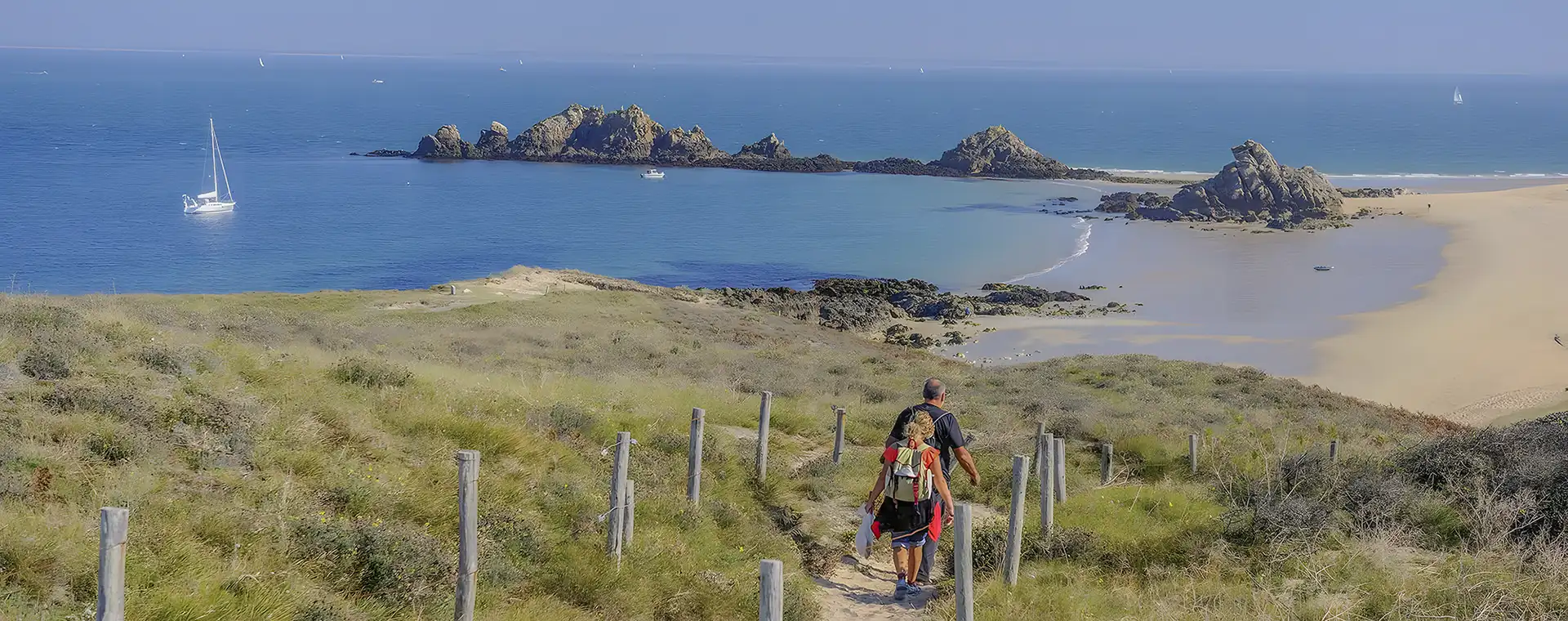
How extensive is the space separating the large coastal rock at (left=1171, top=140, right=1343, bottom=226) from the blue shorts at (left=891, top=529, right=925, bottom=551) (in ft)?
194

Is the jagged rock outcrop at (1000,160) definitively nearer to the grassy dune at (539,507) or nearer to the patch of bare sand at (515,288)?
the patch of bare sand at (515,288)

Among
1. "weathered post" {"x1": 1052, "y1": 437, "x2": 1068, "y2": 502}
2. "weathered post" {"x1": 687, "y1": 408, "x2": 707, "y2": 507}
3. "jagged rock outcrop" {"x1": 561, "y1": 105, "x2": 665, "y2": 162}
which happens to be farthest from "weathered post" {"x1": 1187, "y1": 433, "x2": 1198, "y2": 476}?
"jagged rock outcrop" {"x1": 561, "y1": 105, "x2": 665, "y2": 162}

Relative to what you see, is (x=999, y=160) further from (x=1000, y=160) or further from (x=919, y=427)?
(x=919, y=427)

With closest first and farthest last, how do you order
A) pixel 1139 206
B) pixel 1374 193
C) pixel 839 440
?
pixel 839 440, pixel 1139 206, pixel 1374 193

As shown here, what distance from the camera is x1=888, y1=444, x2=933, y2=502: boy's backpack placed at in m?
7.66

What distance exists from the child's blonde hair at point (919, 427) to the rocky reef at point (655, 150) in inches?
3195

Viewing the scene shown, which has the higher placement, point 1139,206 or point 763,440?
point 1139,206

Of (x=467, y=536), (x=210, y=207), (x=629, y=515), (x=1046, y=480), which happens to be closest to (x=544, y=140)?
(x=210, y=207)

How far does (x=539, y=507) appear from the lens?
27.5ft

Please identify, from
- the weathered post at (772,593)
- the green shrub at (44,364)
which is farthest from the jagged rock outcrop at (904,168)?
the weathered post at (772,593)

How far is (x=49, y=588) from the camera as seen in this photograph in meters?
5.28

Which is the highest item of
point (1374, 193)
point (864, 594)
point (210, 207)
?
point (1374, 193)

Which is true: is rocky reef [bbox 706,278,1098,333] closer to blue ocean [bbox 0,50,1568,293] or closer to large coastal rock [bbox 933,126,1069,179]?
blue ocean [bbox 0,50,1568,293]

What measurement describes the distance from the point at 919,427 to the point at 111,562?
16.5ft
